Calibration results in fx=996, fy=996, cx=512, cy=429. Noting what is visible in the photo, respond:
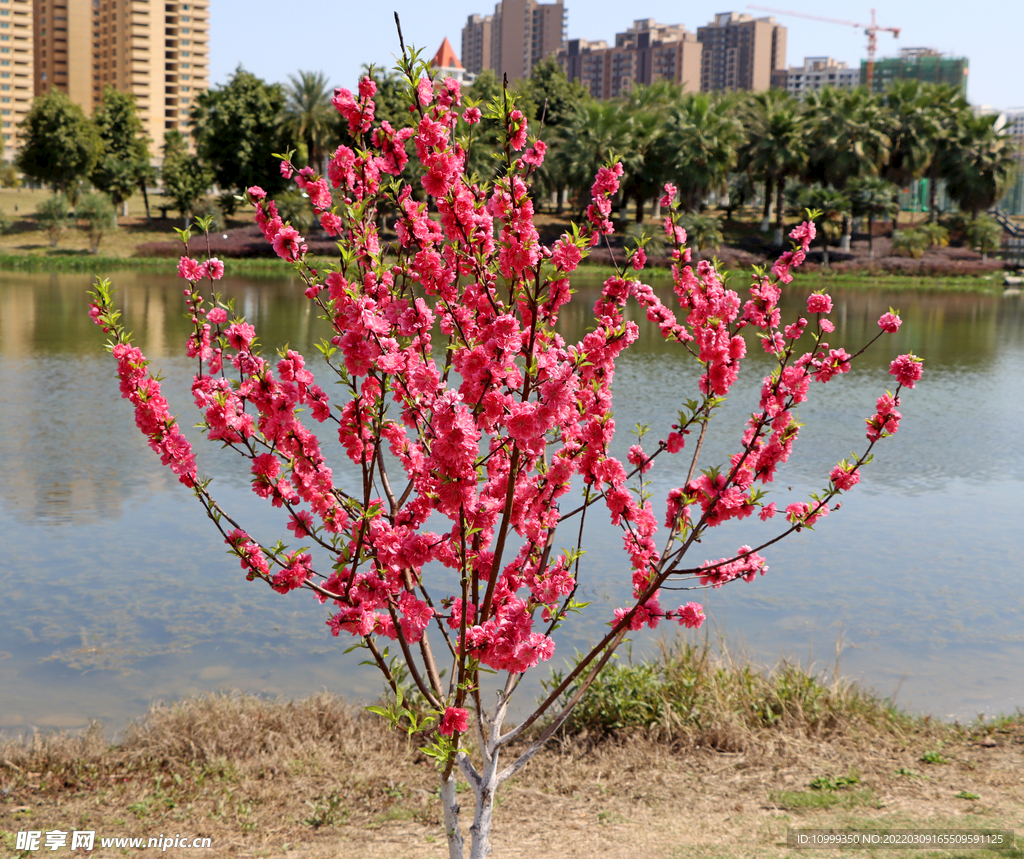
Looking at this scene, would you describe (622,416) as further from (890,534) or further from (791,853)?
(791,853)

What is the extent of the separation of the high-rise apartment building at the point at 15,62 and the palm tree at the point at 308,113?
96725 millimetres

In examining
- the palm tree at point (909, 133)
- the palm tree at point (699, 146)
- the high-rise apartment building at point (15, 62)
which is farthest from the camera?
the high-rise apartment building at point (15, 62)

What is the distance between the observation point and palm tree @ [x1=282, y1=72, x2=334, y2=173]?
199 ft

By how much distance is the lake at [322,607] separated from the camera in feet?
21.2

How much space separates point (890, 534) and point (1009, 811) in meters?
5.53

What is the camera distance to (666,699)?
5688 mm

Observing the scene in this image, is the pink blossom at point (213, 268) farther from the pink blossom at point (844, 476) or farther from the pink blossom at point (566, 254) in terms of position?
the pink blossom at point (844, 476)

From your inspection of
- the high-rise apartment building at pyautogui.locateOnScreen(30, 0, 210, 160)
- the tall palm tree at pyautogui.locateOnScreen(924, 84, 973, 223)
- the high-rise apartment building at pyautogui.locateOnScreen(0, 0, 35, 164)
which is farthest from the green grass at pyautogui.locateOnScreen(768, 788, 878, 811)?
the high-rise apartment building at pyautogui.locateOnScreen(0, 0, 35, 164)

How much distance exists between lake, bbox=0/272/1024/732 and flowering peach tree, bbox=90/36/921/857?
2676 millimetres

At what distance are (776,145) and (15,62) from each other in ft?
409

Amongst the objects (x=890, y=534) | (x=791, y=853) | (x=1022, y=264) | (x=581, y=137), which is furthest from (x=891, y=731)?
(x=1022, y=264)

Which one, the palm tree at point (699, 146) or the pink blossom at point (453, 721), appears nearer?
the pink blossom at point (453, 721)

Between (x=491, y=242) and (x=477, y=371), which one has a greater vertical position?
(x=491, y=242)

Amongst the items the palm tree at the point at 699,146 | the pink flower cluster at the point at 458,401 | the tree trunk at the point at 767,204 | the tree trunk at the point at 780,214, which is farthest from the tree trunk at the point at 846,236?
the pink flower cluster at the point at 458,401
